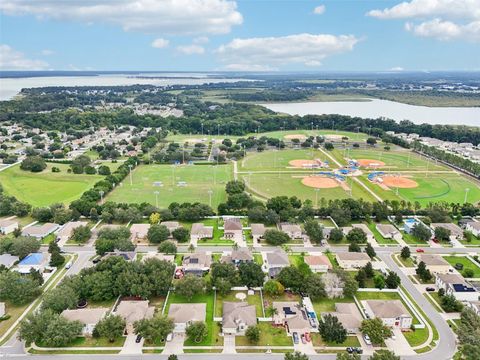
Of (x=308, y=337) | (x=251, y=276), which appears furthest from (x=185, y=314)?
(x=308, y=337)

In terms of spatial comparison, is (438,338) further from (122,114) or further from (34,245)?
(122,114)

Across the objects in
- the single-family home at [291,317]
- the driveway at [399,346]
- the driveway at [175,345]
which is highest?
the single-family home at [291,317]

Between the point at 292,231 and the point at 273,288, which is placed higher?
the point at 292,231

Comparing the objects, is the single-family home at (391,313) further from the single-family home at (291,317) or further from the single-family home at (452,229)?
the single-family home at (452,229)

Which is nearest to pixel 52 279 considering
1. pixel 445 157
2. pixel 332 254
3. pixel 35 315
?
pixel 35 315

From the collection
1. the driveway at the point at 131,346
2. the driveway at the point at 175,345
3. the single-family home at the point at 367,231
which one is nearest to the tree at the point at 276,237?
the single-family home at the point at 367,231

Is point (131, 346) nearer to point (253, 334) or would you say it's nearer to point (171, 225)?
point (253, 334)
